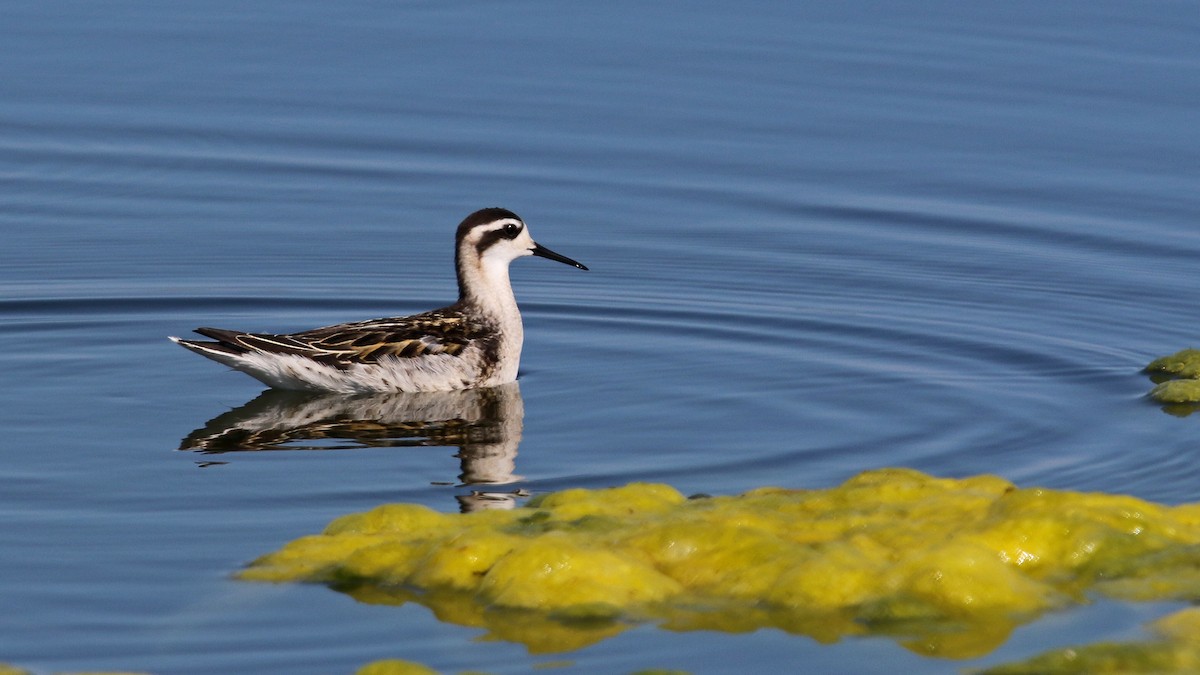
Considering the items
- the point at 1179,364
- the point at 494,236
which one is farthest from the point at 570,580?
the point at 494,236

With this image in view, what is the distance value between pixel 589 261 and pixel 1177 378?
5.16m

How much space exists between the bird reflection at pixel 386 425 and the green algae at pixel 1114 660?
398 centimetres

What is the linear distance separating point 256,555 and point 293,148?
10.0 meters

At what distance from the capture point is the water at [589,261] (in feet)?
32.3

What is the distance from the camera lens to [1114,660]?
304 inches

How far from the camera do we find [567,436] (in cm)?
1249

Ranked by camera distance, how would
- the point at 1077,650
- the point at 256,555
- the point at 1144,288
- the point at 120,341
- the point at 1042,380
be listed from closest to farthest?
the point at 1077,650 → the point at 256,555 → the point at 1042,380 → the point at 120,341 → the point at 1144,288

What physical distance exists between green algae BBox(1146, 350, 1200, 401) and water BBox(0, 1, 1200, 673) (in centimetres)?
18

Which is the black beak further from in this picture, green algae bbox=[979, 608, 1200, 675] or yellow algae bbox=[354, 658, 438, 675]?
green algae bbox=[979, 608, 1200, 675]

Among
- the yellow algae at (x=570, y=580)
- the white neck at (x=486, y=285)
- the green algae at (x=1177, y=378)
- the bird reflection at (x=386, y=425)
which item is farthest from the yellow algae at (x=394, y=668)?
the white neck at (x=486, y=285)

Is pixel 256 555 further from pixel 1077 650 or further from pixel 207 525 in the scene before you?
pixel 1077 650

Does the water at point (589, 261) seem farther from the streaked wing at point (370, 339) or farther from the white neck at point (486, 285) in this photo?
the white neck at point (486, 285)

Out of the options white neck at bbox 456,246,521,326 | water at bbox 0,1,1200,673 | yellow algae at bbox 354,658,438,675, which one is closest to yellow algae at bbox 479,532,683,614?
water at bbox 0,1,1200,673

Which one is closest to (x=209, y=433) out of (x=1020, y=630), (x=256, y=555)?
(x=256, y=555)
